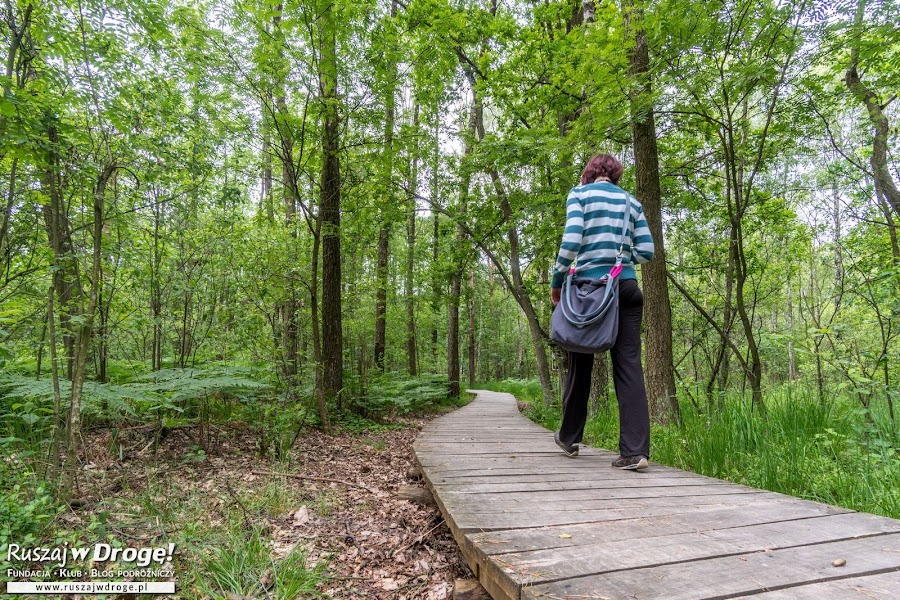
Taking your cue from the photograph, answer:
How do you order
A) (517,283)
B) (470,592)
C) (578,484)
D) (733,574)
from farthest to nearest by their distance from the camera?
(517,283)
(578,484)
(470,592)
(733,574)

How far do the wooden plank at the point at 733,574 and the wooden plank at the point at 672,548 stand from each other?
45 mm

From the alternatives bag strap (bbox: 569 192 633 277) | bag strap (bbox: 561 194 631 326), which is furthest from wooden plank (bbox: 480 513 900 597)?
bag strap (bbox: 569 192 633 277)

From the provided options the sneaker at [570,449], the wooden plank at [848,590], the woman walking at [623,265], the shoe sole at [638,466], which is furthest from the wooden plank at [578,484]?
the wooden plank at [848,590]

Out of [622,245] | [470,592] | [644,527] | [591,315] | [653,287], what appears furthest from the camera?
[653,287]

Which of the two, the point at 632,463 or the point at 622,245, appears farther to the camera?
the point at 632,463

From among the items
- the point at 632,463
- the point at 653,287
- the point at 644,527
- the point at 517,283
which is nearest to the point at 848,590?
the point at 644,527

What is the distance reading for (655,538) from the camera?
182cm

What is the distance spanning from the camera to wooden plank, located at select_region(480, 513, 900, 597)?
4.96ft

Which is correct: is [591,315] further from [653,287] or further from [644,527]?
[653,287]

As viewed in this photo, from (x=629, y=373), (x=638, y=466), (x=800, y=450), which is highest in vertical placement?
(x=629, y=373)

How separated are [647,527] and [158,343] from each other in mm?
6079

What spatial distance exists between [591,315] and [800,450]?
2009mm

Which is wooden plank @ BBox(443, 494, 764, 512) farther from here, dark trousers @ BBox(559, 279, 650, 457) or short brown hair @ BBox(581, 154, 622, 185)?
short brown hair @ BBox(581, 154, 622, 185)

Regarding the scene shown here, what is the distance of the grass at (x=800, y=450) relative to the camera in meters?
2.59
